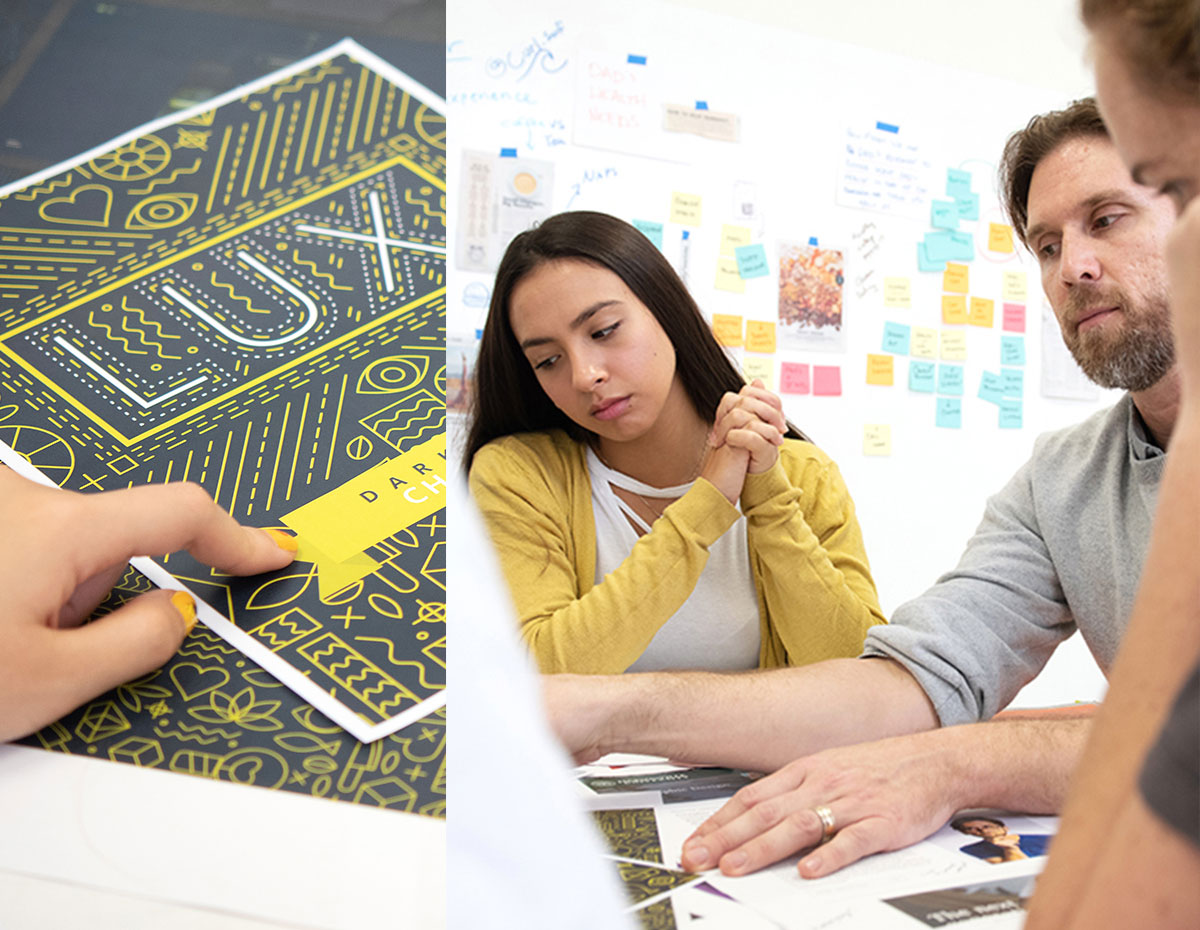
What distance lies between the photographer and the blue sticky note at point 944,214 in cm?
143

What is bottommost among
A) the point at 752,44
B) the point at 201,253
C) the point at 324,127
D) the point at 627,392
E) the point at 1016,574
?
the point at 1016,574

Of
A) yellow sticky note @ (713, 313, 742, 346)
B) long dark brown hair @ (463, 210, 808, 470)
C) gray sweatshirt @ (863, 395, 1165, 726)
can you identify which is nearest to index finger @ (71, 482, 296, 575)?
long dark brown hair @ (463, 210, 808, 470)

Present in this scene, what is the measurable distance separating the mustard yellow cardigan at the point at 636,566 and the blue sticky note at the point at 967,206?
799mm

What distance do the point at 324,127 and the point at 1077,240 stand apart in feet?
2.30

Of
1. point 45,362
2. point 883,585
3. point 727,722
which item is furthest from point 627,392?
point 883,585

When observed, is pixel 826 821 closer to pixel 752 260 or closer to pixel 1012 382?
pixel 752 260

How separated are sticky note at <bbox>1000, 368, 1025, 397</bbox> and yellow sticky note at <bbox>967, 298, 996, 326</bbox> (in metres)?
0.08

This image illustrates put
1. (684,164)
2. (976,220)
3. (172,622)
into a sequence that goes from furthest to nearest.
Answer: (976,220)
(684,164)
(172,622)

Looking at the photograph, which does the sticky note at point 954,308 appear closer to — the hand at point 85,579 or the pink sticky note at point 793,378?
the pink sticky note at point 793,378

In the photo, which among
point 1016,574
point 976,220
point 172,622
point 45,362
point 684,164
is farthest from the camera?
point 976,220

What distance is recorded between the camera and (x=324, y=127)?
31.6 inches

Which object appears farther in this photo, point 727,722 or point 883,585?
point 883,585

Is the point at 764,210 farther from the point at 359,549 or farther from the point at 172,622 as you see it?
the point at 172,622

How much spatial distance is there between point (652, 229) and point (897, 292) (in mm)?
414
